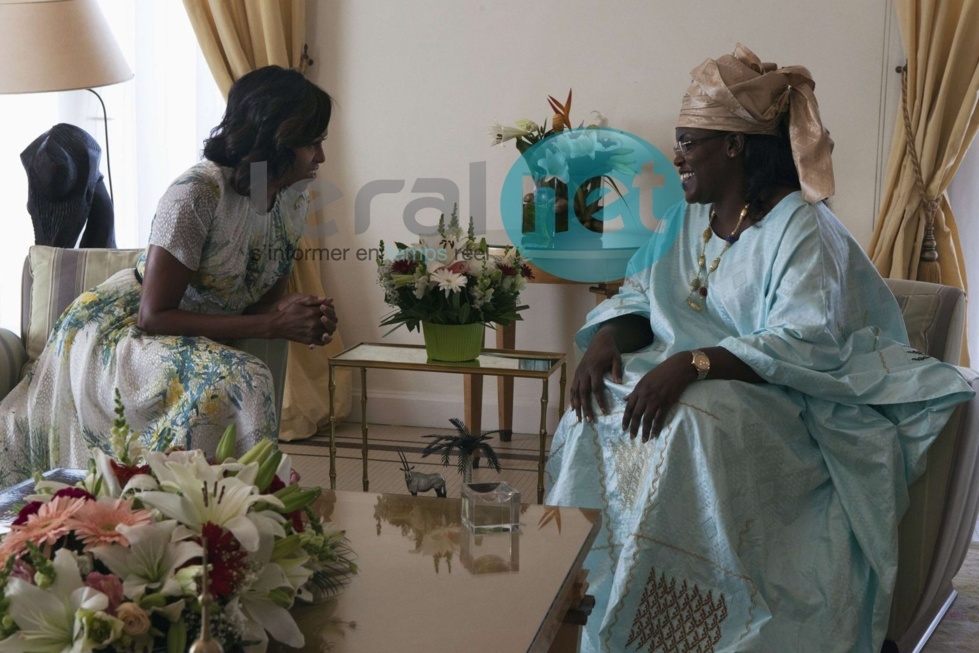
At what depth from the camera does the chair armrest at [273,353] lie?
2.76 metres

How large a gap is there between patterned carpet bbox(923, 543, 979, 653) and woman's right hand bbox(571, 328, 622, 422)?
0.95m

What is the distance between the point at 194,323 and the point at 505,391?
172 cm

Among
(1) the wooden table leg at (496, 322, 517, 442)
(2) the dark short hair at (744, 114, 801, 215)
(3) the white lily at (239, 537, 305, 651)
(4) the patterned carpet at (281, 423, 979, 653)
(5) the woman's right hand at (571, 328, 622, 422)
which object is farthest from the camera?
(1) the wooden table leg at (496, 322, 517, 442)

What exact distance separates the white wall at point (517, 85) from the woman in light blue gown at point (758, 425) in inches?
58.7

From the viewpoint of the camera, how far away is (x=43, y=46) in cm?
298

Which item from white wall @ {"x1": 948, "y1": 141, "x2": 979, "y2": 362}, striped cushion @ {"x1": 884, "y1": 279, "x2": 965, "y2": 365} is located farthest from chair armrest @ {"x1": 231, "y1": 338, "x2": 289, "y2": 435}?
white wall @ {"x1": 948, "y1": 141, "x2": 979, "y2": 362}

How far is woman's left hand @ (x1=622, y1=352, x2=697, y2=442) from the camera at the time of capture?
2207 mm

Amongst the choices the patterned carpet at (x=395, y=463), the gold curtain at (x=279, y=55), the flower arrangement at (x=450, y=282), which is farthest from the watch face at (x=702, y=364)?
the gold curtain at (x=279, y=55)

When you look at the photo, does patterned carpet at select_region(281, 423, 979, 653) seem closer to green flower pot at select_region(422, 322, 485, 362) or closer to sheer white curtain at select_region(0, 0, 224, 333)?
green flower pot at select_region(422, 322, 485, 362)

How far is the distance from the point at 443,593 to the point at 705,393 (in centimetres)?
86

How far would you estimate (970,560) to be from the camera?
9.96 feet

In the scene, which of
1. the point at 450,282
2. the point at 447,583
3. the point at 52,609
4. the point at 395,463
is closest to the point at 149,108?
the point at 395,463

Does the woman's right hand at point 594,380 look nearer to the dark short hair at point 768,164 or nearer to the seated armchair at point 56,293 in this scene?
the dark short hair at point 768,164

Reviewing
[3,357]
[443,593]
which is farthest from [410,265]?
[443,593]
